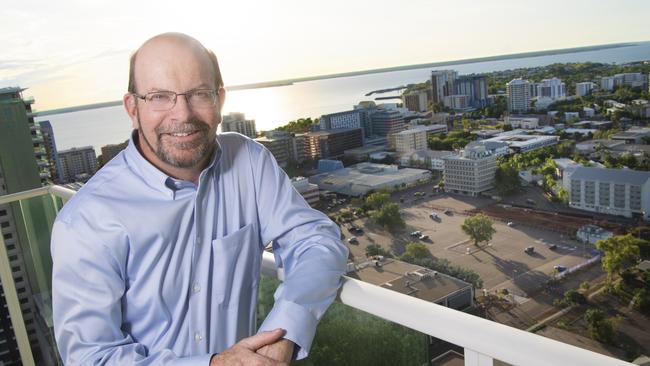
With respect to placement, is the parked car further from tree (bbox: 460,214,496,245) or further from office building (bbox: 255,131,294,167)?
office building (bbox: 255,131,294,167)

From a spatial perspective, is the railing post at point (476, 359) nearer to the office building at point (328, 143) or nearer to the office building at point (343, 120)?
the office building at point (328, 143)

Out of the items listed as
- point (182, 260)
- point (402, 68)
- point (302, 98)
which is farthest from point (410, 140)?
point (182, 260)

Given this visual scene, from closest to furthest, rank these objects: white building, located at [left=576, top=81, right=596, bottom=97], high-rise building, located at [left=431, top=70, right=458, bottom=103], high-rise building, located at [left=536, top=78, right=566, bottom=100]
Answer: white building, located at [left=576, top=81, right=596, bottom=97] → high-rise building, located at [left=536, top=78, right=566, bottom=100] → high-rise building, located at [left=431, top=70, right=458, bottom=103]

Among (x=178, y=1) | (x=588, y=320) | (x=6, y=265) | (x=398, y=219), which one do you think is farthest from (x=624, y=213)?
(x=6, y=265)

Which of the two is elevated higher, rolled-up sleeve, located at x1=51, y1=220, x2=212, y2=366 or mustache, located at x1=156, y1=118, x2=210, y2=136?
mustache, located at x1=156, y1=118, x2=210, y2=136

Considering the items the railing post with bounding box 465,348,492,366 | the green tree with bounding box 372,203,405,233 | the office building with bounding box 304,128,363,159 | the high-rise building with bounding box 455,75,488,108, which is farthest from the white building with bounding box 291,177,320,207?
the railing post with bounding box 465,348,492,366

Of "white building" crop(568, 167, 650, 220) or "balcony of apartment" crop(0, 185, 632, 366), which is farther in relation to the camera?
"white building" crop(568, 167, 650, 220)

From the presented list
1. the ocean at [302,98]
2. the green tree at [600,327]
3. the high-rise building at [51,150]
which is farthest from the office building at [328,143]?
the green tree at [600,327]
